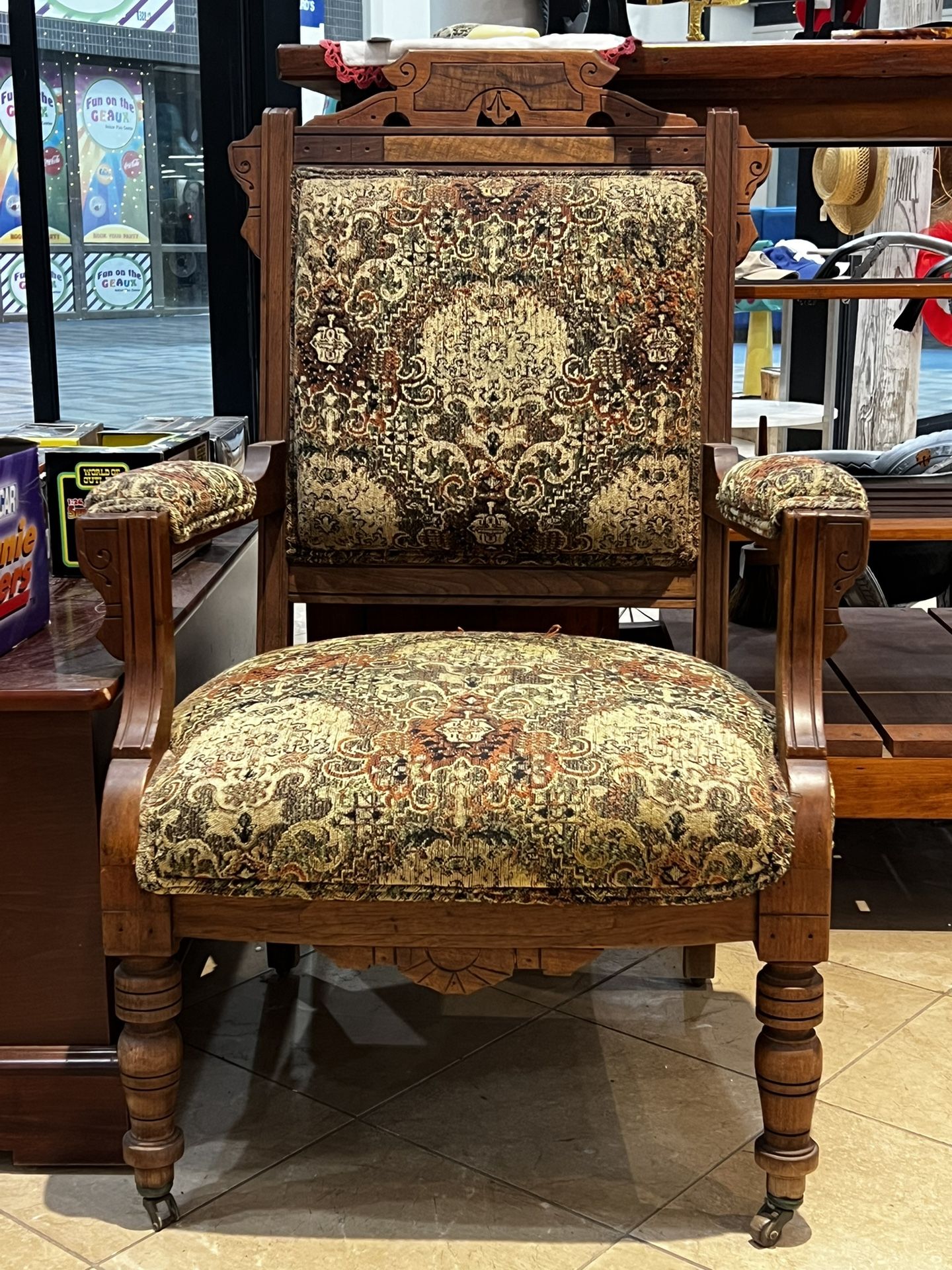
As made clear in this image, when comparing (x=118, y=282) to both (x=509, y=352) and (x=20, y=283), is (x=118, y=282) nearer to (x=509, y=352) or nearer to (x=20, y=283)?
(x=20, y=283)

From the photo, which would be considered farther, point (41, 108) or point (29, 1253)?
point (41, 108)

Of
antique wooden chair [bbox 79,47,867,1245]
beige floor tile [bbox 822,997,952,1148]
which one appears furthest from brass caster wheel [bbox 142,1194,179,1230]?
beige floor tile [bbox 822,997,952,1148]

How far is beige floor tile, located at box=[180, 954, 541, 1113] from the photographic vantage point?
1.55m

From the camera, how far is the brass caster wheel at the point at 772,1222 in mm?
1243

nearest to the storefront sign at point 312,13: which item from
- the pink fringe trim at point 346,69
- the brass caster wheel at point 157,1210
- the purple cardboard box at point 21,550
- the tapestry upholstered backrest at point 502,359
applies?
the pink fringe trim at point 346,69

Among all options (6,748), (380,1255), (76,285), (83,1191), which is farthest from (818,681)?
(76,285)

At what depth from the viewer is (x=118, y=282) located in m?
3.77

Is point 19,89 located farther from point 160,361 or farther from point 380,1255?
point 380,1255

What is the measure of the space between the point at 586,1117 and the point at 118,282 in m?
2.95

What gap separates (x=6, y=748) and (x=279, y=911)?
0.33 meters

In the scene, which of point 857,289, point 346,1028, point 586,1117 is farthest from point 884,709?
point 346,1028

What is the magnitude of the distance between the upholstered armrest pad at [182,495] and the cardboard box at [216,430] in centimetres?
39

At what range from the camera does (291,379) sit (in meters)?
1.61

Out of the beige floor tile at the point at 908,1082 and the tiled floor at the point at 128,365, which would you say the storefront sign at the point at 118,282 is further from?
the beige floor tile at the point at 908,1082
